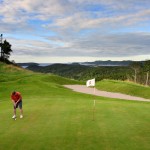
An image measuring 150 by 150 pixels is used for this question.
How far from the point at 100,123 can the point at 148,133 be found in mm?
2789

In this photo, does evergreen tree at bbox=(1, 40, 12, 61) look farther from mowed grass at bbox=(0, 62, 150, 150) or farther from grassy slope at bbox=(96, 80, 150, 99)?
mowed grass at bbox=(0, 62, 150, 150)

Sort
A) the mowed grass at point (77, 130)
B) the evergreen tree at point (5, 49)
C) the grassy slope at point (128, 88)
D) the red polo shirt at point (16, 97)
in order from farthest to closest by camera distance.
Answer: the evergreen tree at point (5, 49) < the grassy slope at point (128, 88) < the red polo shirt at point (16, 97) < the mowed grass at point (77, 130)

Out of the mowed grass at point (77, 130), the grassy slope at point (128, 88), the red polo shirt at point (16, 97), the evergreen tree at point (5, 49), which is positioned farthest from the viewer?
the evergreen tree at point (5, 49)

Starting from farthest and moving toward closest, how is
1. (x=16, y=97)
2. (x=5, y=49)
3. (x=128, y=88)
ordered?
1. (x=5, y=49)
2. (x=128, y=88)
3. (x=16, y=97)

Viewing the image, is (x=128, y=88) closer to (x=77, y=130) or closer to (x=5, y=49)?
(x=77, y=130)

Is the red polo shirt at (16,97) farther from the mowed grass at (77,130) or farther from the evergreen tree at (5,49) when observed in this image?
the evergreen tree at (5,49)

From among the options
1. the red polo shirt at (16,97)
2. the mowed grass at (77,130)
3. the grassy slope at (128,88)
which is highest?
the red polo shirt at (16,97)

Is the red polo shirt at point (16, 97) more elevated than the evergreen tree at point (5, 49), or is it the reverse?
the evergreen tree at point (5, 49)

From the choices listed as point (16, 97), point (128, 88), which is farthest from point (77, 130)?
point (128, 88)

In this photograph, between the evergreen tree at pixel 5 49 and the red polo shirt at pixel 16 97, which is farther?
the evergreen tree at pixel 5 49

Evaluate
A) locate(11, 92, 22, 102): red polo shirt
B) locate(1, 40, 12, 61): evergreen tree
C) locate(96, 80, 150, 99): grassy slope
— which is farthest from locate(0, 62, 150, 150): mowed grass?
locate(1, 40, 12, 61): evergreen tree

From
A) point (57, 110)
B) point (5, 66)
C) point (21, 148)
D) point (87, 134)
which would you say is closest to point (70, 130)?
point (87, 134)

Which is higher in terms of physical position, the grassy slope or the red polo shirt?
the red polo shirt

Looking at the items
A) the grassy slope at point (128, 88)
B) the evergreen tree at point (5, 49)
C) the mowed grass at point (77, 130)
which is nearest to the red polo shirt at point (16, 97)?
the mowed grass at point (77, 130)
